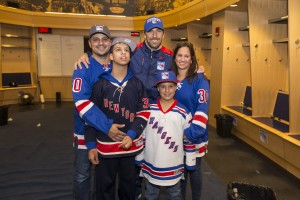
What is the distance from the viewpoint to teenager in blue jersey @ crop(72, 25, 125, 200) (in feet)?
5.48

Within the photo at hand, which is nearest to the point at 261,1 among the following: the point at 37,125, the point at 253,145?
the point at 253,145

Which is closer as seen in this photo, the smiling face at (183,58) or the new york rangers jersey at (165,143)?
the new york rangers jersey at (165,143)

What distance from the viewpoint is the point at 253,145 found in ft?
13.0

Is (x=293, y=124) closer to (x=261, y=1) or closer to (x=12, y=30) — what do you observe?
(x=261, y=1)

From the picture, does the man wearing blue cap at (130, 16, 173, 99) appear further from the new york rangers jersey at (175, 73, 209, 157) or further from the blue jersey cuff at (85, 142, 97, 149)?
the blue jersey cuff at (85, 142, 97, 149)

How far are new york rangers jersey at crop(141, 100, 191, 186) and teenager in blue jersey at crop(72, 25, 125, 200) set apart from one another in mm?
217

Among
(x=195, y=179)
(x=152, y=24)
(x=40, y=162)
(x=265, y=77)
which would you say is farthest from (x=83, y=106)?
(x=265, y=77)

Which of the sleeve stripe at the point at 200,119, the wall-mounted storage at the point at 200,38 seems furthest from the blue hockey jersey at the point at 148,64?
the wall-mounted storage at the point at 200,38

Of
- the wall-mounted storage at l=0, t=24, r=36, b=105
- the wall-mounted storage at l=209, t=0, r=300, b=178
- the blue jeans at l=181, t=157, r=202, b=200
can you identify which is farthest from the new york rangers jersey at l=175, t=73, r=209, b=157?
the wall-mounted storage at l=0, t=24, r=36, b=105

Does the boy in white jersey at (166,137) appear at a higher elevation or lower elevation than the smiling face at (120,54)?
lower

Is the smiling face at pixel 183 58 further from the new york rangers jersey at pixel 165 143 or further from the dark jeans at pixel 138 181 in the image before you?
the dark jeans at pixel 138 181

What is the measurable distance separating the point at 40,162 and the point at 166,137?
225cm

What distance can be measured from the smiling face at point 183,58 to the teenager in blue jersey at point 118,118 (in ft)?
1.06

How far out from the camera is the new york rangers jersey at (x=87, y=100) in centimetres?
166
